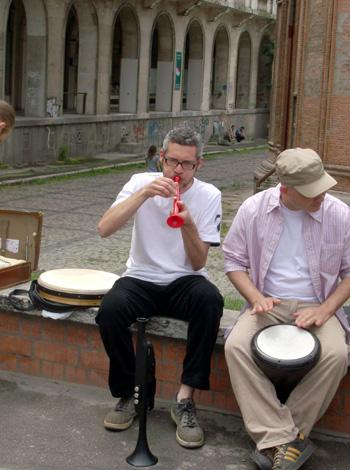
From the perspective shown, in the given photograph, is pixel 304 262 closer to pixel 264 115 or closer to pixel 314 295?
pixel 314 295

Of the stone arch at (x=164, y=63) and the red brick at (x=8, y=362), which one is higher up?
the stone arch at (x=164, y=63)

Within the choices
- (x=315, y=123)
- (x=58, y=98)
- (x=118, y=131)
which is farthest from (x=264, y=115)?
(x=315, y=123)

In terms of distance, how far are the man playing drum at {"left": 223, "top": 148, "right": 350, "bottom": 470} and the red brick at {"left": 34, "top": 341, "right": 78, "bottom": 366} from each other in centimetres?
119

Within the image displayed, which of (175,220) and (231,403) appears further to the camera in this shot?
(231,403)

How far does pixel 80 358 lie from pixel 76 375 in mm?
110

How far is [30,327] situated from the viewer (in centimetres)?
521

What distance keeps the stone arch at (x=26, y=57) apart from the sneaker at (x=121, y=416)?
710 inches

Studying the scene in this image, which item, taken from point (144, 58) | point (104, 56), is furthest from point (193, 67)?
point (104, 56)

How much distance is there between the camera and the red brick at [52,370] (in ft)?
17.1

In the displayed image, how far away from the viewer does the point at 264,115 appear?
4012 cm

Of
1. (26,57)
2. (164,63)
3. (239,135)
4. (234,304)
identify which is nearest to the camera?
(234,304)

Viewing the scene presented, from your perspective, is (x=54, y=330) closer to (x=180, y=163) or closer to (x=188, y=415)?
(x=188, y=415)

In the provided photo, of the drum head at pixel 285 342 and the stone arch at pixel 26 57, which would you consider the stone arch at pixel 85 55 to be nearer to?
the stone arch at pixel 26 57

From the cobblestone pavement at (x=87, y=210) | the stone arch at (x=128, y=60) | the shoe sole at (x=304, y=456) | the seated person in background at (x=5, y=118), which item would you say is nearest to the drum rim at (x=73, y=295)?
the seated person in background at (x=5, y=118)
